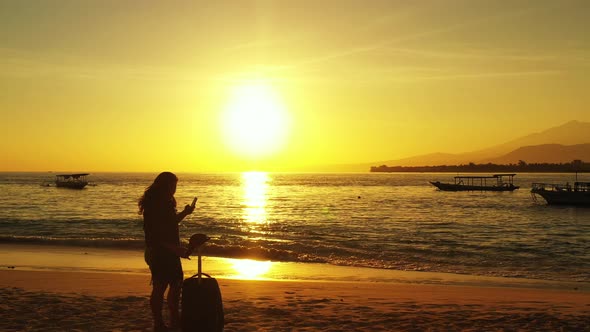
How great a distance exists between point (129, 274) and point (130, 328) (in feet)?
22.7

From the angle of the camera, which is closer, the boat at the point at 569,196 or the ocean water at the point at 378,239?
the ocean water at the point at 378,239

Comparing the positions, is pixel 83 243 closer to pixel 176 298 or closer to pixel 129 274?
pixel 129 274

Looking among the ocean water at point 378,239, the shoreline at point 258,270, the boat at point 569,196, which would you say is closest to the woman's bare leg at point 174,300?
the shoreline at point 258,270

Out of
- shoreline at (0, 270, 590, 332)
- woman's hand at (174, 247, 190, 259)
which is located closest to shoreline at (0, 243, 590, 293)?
shoreline at (0, 270, 590, 332)

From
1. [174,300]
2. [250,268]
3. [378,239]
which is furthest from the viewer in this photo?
[378,239]

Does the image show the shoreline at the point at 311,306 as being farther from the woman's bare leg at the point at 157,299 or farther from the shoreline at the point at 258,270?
the shoreline at the point at 258,270

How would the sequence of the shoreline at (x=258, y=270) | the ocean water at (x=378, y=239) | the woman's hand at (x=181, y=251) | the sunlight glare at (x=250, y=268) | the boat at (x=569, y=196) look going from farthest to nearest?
the boat at (x=569, y=196)
the ocean water at (x=378, y=239)
the sunlight glare at (x=250, y=268)
the shoreline at (x=258, y=270)
the woman's hand at (x=181, y=251)

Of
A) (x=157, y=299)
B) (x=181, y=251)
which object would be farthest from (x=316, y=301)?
(x=181, y=251)

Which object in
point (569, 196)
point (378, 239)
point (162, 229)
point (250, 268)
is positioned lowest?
point (378, 239)

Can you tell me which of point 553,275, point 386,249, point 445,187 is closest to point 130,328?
point 553,275

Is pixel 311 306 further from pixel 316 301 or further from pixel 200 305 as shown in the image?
pixel 200 305

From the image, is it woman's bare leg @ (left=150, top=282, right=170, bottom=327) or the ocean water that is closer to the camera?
woman's bare leg @ (left=150, top=282, right=170, bottom=327)

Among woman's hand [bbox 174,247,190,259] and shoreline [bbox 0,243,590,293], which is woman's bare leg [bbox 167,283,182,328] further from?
shoreline [bbox 0,243,590,293]

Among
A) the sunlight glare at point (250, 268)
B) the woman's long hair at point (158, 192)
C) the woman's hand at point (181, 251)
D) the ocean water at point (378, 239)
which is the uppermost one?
the woman's long hair at point (158, 192)
